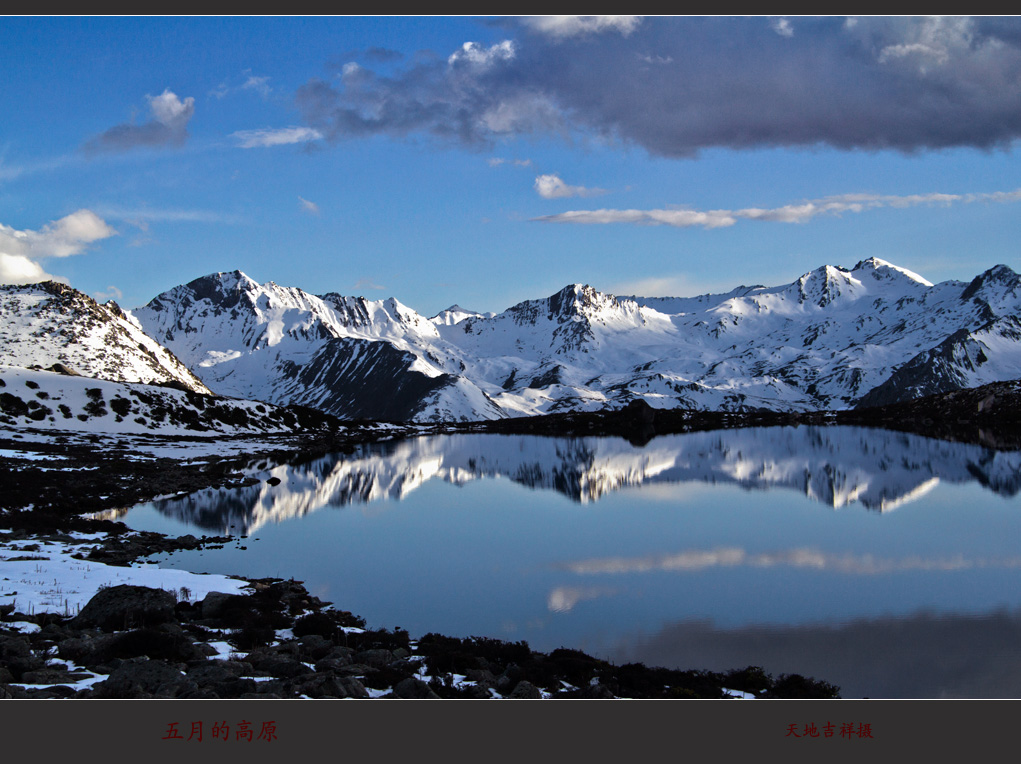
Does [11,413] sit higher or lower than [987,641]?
higher

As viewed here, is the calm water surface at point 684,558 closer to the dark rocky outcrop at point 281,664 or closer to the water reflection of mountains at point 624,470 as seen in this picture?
the water reflection of mountains at point 624,470

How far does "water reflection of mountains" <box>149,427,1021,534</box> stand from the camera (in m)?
61.1

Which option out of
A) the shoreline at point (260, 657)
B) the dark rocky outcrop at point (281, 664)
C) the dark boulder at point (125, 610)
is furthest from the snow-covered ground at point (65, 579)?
the dark rocky outcrop at point (281, 664)

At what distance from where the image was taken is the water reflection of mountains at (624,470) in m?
61.1

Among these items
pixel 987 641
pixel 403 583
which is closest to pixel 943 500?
pixel 987 641

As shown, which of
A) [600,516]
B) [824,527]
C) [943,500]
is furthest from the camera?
[943,500]

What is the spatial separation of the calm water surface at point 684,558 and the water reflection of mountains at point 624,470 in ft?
1.79

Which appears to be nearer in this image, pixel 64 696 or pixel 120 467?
pixel 64 696

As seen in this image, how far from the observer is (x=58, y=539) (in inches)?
1511

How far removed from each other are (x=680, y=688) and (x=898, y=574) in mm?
21724

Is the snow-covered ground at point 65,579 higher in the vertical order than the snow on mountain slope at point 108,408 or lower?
lower

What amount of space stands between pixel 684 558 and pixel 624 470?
49.9 m

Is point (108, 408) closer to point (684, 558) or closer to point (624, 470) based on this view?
point (624, 470)

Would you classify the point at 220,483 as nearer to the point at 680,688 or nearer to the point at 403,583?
the point at 403,583
